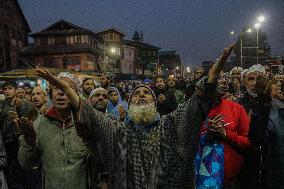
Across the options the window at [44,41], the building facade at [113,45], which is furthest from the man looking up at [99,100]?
the building facade at [113,45]

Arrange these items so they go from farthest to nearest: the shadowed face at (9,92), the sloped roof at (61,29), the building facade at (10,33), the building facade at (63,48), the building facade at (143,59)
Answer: the building facade at (143,59) → the sloped roof at (61,29) → the building facade at (63,48) → the building facade at (10,33) → the shadowed face at (9,92)

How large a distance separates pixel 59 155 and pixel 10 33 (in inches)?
1753

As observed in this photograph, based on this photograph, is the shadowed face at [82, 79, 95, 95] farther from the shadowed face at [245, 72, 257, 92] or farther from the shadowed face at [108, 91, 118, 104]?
the shadowed face at [245, 72, 257, 92]

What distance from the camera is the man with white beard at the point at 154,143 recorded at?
2526 mm

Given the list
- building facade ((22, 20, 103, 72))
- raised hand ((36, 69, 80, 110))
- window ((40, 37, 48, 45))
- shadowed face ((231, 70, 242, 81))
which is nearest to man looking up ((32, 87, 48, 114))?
raised hand ((36, 69, 80, 110))

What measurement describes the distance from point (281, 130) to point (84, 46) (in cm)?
4766

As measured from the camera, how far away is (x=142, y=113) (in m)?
3.43

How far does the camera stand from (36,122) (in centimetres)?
366

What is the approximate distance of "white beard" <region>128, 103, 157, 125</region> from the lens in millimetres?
3299

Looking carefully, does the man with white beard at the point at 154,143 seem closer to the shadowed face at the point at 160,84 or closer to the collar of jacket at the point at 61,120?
the collar of jacket at the point at 61,120

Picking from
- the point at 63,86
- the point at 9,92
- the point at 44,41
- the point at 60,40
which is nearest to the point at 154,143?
the point at 63,86

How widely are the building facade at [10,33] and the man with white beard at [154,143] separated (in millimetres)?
40279

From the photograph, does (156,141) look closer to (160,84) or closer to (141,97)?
(141,97)

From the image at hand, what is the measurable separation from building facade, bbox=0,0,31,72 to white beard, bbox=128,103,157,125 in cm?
3957
